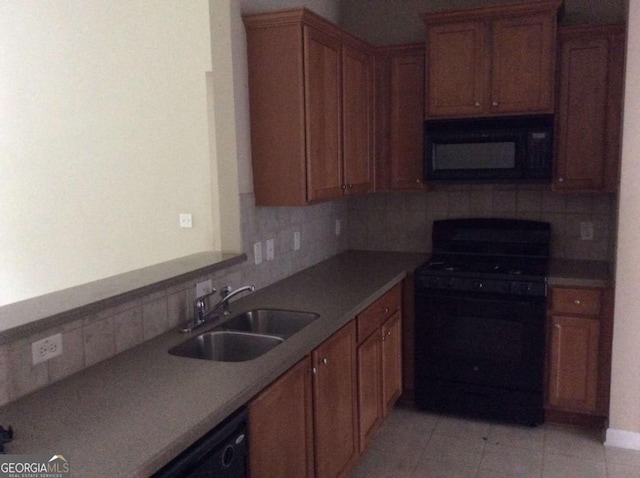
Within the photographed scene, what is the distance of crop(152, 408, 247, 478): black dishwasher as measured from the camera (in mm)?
1412

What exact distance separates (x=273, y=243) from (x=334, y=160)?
1.83ft

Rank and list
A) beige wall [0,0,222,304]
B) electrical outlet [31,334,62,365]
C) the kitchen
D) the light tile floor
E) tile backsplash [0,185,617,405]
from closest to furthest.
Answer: electrical outlet [31,334,62,365]
tile backsplash [0,185,617,405]
the light tile floor
the kitchen
beige wall [0,0,222,304]

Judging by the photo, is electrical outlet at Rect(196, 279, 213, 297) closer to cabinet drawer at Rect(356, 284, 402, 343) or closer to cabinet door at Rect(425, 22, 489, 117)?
cabinet drawer at Rect(356, 284, 402, 343)

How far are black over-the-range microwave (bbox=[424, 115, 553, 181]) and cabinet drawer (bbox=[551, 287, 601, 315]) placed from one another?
26.7 inches

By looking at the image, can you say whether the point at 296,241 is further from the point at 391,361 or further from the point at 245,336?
the point at 245,336

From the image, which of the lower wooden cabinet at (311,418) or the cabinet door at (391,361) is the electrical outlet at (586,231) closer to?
the cabinet door at (391,361)

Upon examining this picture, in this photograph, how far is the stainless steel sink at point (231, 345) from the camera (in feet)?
7.39

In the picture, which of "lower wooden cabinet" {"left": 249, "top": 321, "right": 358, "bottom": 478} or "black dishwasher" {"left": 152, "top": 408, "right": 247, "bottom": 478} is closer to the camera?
"black dishwasher" {"left": 152, "top": 408, "right": 247, "bottom": 478}

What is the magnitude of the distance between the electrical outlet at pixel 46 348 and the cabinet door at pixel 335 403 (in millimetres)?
903

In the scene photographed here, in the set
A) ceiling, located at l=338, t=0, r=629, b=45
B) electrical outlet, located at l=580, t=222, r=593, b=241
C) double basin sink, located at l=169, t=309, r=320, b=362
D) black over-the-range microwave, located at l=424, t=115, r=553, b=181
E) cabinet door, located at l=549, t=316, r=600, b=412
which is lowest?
cabinet door, located at l=549, t=316, r=600, b=412

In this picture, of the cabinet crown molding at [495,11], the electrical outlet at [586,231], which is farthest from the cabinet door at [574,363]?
the cabinet crown molding at [495,11]

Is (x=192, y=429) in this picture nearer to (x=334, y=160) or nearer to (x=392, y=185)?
(x=334, y=160)

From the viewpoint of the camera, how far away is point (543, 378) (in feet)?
10.8

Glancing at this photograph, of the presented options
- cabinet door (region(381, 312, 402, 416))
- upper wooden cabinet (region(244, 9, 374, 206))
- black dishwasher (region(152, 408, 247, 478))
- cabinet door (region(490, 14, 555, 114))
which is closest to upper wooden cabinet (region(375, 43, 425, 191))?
cabinet door (region(490, 14, 555, 114))
